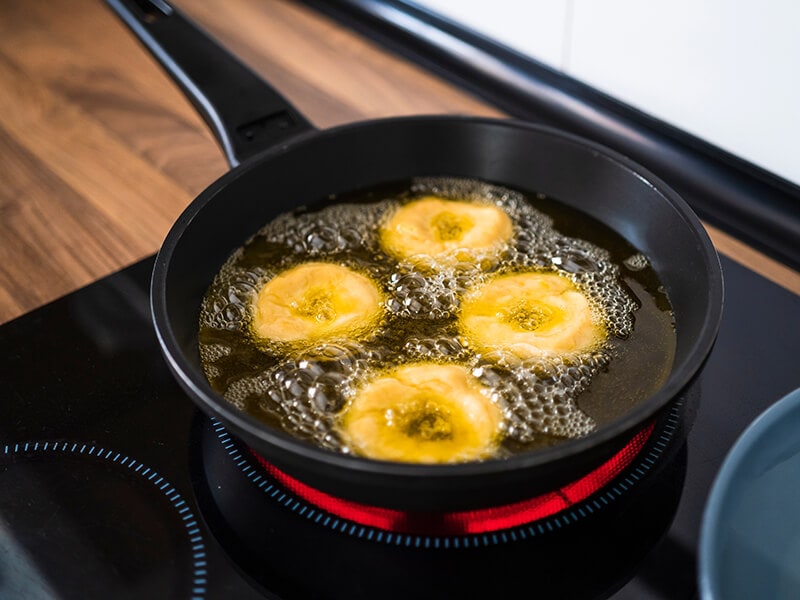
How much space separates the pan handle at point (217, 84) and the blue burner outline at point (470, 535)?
378 mm

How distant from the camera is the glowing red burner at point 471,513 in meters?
0.75

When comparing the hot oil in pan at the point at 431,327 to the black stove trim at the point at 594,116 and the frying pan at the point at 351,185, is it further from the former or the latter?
the black stove trim at the point at 594,116

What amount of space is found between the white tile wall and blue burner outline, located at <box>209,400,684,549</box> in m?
0.44

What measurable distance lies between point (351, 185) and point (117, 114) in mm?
516

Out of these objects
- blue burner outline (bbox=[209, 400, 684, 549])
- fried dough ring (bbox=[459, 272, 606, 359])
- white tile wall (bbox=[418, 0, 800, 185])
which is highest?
white tile wall (bbox=[418, 0, 800, 185])

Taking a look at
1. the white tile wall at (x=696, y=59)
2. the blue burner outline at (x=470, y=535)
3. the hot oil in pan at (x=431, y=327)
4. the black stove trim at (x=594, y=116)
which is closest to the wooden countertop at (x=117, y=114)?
the black stove trim at (x=594, y=116)

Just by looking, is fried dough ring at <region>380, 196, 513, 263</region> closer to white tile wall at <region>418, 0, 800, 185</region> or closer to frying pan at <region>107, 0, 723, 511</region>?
frying pan at <region>107, 0, 723, 511</region>

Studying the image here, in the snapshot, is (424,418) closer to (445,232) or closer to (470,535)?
(470,535)

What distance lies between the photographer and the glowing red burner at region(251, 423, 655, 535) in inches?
29.4

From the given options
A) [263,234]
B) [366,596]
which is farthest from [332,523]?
[263,234]

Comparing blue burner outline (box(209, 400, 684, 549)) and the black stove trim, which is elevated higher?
the black stove trim

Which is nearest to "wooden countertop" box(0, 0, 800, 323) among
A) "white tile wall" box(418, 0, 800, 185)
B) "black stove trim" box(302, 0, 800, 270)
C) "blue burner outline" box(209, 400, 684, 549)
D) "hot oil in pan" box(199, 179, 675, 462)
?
"black stove trim" box(302, 0, 800, 270)

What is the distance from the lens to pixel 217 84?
1.03 m

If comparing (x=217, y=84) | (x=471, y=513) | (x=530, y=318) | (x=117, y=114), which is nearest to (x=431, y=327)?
(x=530, y=318)
